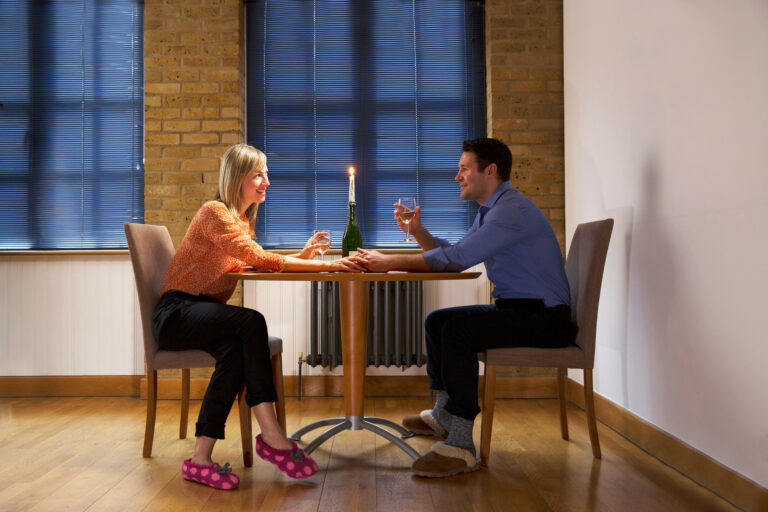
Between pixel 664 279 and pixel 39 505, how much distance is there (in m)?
2.25

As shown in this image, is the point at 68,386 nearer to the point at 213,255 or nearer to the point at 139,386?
the point at 139,386

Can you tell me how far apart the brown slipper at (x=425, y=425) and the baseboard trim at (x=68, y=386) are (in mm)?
1790

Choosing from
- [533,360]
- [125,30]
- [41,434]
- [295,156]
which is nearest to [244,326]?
[533,360]

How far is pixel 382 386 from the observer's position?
3.71 meters

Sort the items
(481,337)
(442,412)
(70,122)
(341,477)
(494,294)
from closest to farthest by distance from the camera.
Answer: (341,477)
(481,337)
(494,294)
(442,412)
(70,122)

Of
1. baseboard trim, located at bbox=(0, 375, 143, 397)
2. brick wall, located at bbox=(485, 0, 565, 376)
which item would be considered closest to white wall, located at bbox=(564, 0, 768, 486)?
brick wall, located at bbox=(485, 0, 565, 376)

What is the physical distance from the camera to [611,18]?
289cm

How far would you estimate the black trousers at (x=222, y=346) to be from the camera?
2.14 m

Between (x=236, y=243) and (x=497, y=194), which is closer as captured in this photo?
(x=236, y=243)

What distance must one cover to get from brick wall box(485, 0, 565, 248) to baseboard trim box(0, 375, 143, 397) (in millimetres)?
2599

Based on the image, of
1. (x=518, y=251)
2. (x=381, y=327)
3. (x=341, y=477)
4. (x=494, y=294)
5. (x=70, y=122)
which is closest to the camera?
(x=341, y=477)

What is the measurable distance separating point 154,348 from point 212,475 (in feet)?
1.82

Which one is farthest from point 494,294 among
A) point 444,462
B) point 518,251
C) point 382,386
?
point 382,386

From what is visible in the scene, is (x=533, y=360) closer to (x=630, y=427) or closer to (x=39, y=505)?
(x=630, y=427)
